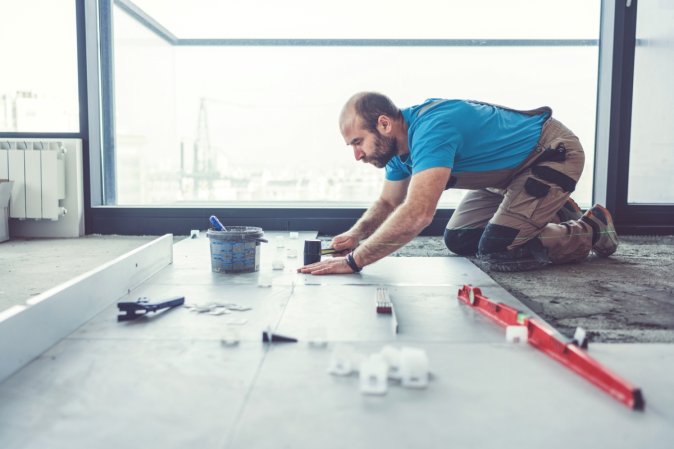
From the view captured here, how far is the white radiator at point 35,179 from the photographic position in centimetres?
356

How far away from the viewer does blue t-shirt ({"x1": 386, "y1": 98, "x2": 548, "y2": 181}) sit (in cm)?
203

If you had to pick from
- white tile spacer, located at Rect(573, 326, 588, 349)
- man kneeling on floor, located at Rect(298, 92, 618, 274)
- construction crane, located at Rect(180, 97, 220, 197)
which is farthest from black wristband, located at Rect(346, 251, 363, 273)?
construction crane, located at Rect(180, 97, 220, 197)

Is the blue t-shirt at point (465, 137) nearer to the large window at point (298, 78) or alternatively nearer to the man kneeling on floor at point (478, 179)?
the man kneeling on floor at point (478, 179)

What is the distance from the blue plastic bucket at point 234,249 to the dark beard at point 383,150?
0.55 meters

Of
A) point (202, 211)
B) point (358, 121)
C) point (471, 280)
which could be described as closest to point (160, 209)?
point (202, 211)

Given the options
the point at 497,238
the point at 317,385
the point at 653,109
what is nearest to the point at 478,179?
the point at 497,238

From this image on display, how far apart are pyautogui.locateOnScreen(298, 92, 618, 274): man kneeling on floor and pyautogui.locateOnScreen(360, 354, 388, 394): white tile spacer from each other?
36.3 inches

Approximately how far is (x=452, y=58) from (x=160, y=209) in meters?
2.29

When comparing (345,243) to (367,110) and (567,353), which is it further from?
(567,353)

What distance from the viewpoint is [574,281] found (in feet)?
7.30

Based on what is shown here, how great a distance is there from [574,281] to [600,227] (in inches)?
22.5

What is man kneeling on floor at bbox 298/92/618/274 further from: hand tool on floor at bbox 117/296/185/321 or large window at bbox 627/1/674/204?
large window at bbox 627/1/674/204

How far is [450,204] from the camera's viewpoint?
3.94 meters

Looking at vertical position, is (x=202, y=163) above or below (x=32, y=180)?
above
